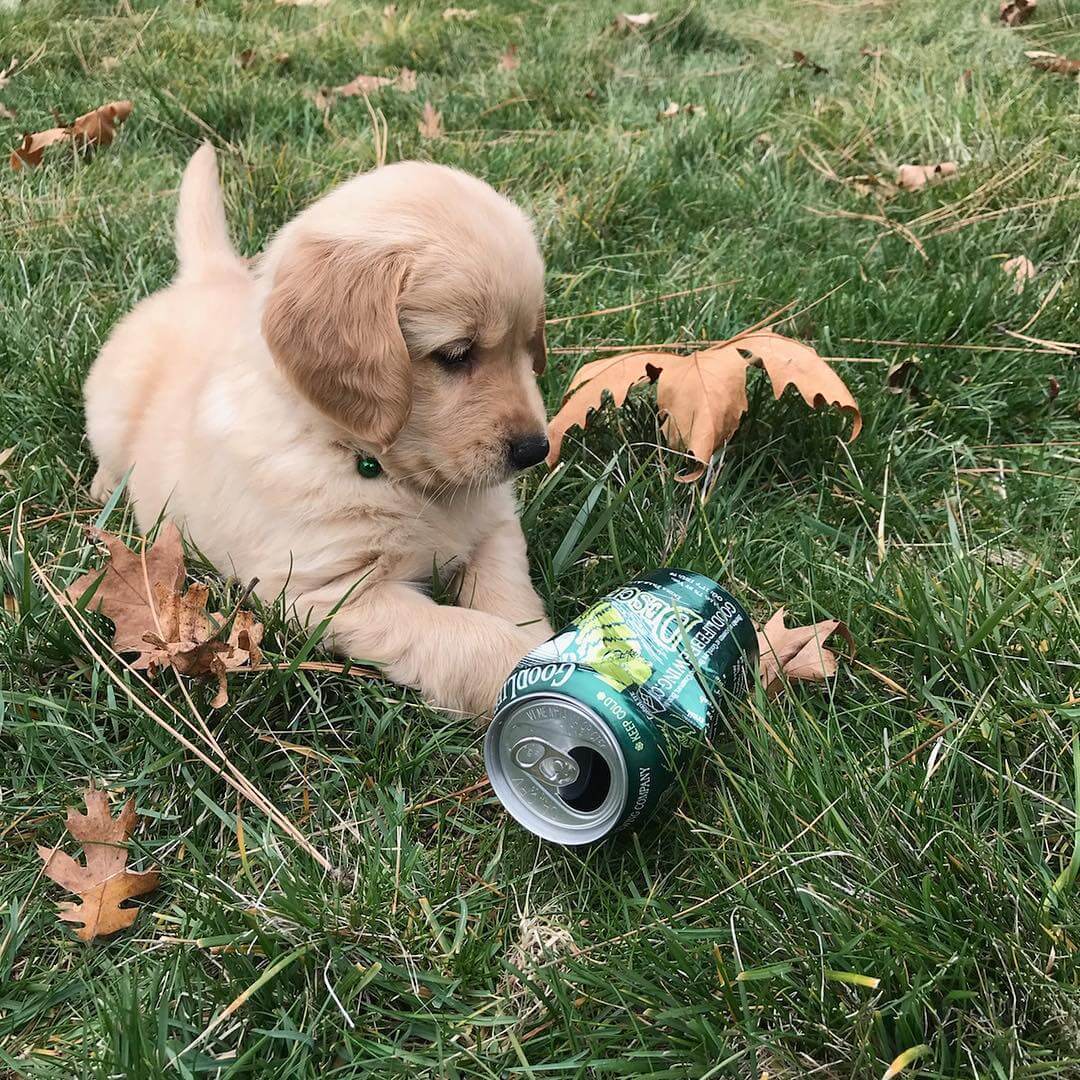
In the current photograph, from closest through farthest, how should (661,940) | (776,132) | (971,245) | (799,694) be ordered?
(661,940) < (799,694) < (971,245) < (776,132)

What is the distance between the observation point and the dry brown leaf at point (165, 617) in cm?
168

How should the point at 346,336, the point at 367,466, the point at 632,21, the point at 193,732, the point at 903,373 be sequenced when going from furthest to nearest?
1. the point at 632,21
2. the point at 903,373
3. the point at 367,466
4. the point at 346,336
5. the point at 193,732

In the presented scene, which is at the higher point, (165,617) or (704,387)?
(704,387)

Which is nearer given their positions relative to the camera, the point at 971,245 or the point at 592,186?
the point at 971,245

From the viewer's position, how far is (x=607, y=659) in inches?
54.3

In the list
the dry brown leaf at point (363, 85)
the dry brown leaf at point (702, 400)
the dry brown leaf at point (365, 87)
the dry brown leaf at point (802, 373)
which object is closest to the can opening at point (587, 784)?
the dry brown leaf at point (702, 400)

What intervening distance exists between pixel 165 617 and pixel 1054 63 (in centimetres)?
412

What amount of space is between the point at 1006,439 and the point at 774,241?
1123mm

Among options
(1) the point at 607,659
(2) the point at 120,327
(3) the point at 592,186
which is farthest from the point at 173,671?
(3) the point at 592,186

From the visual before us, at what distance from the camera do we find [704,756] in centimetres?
150

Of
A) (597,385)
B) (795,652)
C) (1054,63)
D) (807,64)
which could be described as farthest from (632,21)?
(795,652)

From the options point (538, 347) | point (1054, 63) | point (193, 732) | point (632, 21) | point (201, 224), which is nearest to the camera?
point (193, 732)

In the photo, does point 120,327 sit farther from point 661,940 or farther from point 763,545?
point 661,940

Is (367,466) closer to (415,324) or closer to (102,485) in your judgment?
(415,324)
